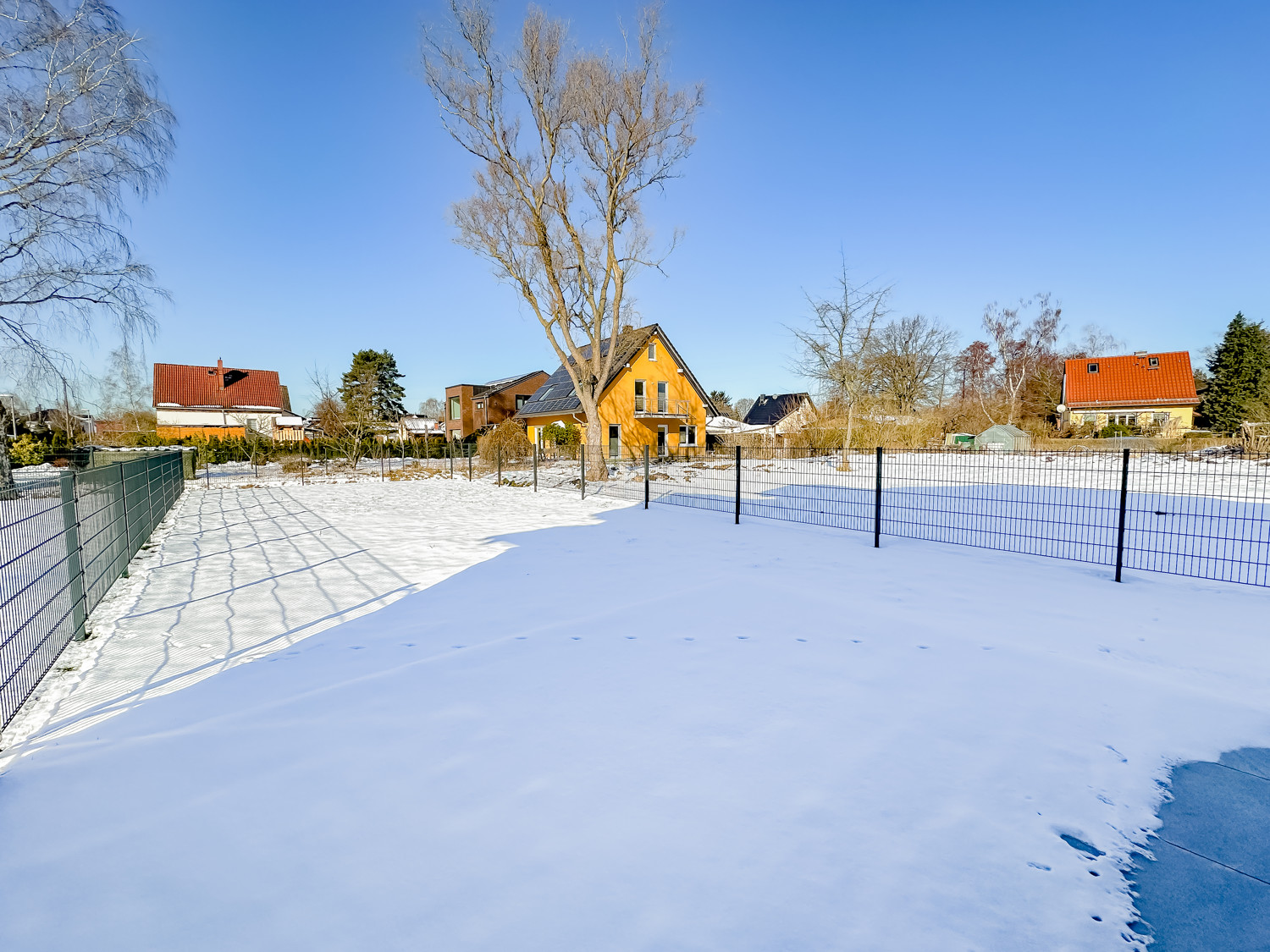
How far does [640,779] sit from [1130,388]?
158 ft

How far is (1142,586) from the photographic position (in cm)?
541

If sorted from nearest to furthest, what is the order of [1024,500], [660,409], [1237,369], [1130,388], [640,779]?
[640,779], [1024,500], [660,409], [1237,369], [1130,388]

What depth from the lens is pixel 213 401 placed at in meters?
43.9

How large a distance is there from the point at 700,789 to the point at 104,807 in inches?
88.1

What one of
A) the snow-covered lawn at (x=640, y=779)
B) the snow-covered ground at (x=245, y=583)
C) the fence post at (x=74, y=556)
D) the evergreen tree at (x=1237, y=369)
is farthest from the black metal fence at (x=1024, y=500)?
the evergreen tree at (x=1237, y=369)

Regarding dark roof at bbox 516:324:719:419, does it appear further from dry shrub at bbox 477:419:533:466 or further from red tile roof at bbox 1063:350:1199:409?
red tile roof at bbox 1063:350:1199:409

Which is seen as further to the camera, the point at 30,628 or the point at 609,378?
the point at 609,378

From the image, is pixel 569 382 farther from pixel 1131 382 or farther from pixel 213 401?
pixel 1131 382

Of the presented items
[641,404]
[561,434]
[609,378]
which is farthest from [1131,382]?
[561,434]

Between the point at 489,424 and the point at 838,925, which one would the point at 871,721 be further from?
the point at 489,424

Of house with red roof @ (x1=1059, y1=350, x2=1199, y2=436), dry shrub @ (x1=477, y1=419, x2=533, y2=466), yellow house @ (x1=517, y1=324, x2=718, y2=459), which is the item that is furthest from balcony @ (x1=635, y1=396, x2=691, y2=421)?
house with red roof @ (x1=1059, y1=350, x2=1199, y2=436)

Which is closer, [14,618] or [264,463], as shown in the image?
[14,618]

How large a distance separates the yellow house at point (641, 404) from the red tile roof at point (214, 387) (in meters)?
24.3

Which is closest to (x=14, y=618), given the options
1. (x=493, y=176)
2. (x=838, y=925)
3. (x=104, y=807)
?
(x=104, y=807)
